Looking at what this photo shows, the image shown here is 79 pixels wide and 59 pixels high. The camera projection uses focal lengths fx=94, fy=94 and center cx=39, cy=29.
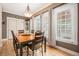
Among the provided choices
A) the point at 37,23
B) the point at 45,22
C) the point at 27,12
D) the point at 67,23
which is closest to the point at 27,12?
the point at 27,12

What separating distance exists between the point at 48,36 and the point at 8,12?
3.17 feet

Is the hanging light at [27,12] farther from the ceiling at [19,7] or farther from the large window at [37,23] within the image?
the large window at [37,23]

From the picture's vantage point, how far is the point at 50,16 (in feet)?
6.64

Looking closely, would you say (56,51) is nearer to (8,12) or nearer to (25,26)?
(25,26)

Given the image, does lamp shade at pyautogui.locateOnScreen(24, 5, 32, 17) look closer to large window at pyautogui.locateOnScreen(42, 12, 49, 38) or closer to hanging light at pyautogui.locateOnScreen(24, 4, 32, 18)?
hanging light at pyautogui.locateOnScreen(24, 4, 32, 18)

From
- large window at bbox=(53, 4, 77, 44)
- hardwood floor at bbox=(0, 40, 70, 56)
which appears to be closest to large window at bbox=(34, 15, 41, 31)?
large window at bbox=(53, 4, 77, 44)

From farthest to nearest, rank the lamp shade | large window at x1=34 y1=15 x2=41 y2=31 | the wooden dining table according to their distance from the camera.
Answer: large window at x1=34 y1=15 x2=41 y2=31 < the lamp shade < the wooden dining table

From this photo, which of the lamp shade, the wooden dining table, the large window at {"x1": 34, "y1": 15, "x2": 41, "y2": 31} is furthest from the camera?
the large window at {"x1": 34, "y1": 15, "x2": 41, "y2": 31}

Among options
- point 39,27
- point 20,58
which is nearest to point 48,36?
point 39,27

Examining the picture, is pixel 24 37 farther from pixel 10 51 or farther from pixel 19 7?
pixel 19 7

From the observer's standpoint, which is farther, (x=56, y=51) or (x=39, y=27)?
(x=39, y=27)

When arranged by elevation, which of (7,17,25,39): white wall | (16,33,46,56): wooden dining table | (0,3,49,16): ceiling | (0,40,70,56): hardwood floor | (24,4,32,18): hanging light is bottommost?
(0,40,70,56): hardwood floor

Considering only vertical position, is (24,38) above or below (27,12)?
below

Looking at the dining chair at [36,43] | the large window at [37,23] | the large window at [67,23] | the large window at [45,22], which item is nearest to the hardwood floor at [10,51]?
the dining chair at [36,43]
